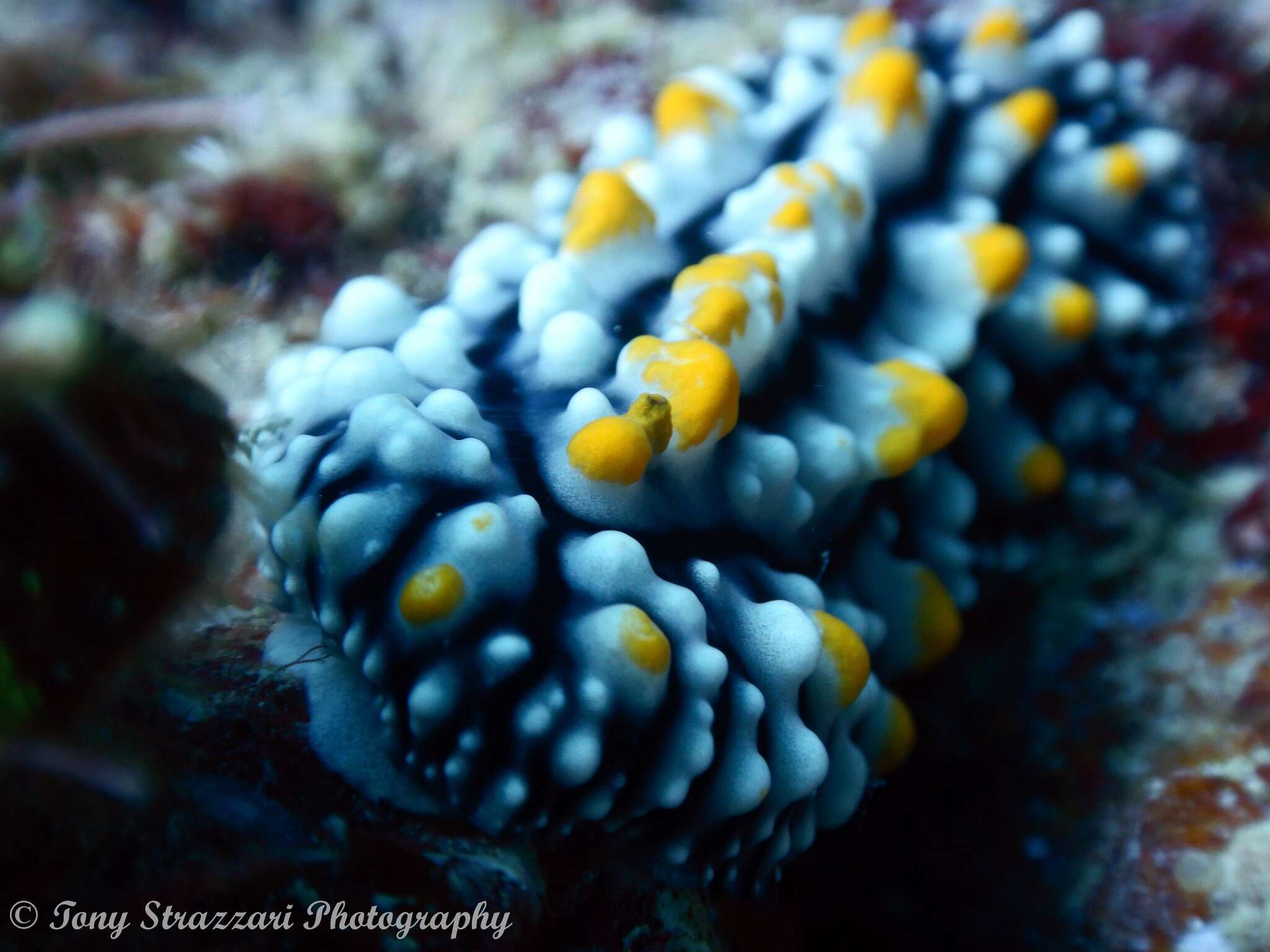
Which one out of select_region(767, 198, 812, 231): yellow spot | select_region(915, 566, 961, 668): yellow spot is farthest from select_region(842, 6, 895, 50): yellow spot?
select_region(915, 566, 961, 668): yellow spot

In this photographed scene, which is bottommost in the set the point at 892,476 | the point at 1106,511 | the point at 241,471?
the point at 1106,511

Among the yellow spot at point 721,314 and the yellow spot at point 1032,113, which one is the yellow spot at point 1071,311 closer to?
the yellow spot at point 1032,113

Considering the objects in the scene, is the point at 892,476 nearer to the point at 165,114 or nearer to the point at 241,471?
the point at 241,471

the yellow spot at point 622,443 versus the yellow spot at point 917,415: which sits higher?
the yellow spot at point 622,443

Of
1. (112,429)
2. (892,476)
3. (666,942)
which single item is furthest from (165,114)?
(666,942)

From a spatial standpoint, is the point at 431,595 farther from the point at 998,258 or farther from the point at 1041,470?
the point at 1041,470

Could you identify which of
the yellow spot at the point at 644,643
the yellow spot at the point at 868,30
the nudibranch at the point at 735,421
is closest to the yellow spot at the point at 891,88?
the nudibranch at the point at 735,421
